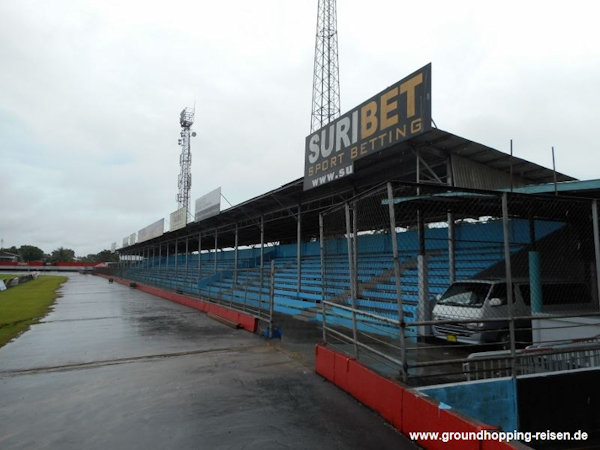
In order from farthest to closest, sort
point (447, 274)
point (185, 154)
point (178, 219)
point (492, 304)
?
1. point (185, 154)
2. point (178, 219)
3. point (447, 274)
4. point (492, 304)

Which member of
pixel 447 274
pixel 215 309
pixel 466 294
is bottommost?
pixel 215 309

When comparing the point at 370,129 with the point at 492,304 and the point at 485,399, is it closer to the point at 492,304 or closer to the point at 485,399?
the point at 492,304

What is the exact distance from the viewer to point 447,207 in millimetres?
7477

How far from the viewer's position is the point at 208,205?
20344 millimetres

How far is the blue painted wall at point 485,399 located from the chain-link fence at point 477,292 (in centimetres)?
19

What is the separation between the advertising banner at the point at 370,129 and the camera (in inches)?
346

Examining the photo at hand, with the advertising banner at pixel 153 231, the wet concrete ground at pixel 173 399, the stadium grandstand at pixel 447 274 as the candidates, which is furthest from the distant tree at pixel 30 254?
the wet concrete ground at pixel 173 399

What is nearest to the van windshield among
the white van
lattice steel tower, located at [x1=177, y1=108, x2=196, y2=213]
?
the white van

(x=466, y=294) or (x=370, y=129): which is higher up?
(x=370, y=129)

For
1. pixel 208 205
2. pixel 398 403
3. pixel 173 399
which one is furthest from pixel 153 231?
pixel 398 403

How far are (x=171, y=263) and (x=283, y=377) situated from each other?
4328cm

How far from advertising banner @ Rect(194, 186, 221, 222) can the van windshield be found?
12401mm

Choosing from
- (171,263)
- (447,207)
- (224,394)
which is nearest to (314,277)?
(447,207)

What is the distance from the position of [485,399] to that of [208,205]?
17525 millimetres
